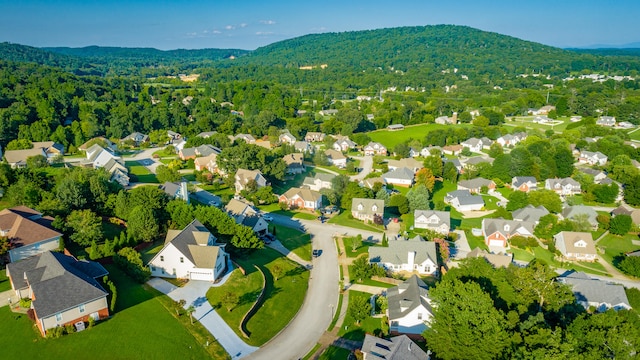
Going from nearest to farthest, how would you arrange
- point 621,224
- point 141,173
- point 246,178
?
point 621,224, point 246,178, point 141,173

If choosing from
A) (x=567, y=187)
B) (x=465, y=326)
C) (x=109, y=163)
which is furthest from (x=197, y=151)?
(x=465, y=326)

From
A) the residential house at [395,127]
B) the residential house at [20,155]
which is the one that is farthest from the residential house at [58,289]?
the residential house at [395,127]

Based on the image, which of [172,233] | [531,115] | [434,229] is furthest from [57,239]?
[531,115]

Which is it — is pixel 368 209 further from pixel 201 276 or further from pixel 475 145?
pixel 475 145

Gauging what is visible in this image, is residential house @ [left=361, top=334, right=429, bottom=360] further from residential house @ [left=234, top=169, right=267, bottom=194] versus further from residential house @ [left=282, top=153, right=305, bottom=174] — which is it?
residential house @ [left=282, top=153, right=305, bottom=174]

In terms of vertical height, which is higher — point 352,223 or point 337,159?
point 337,159
